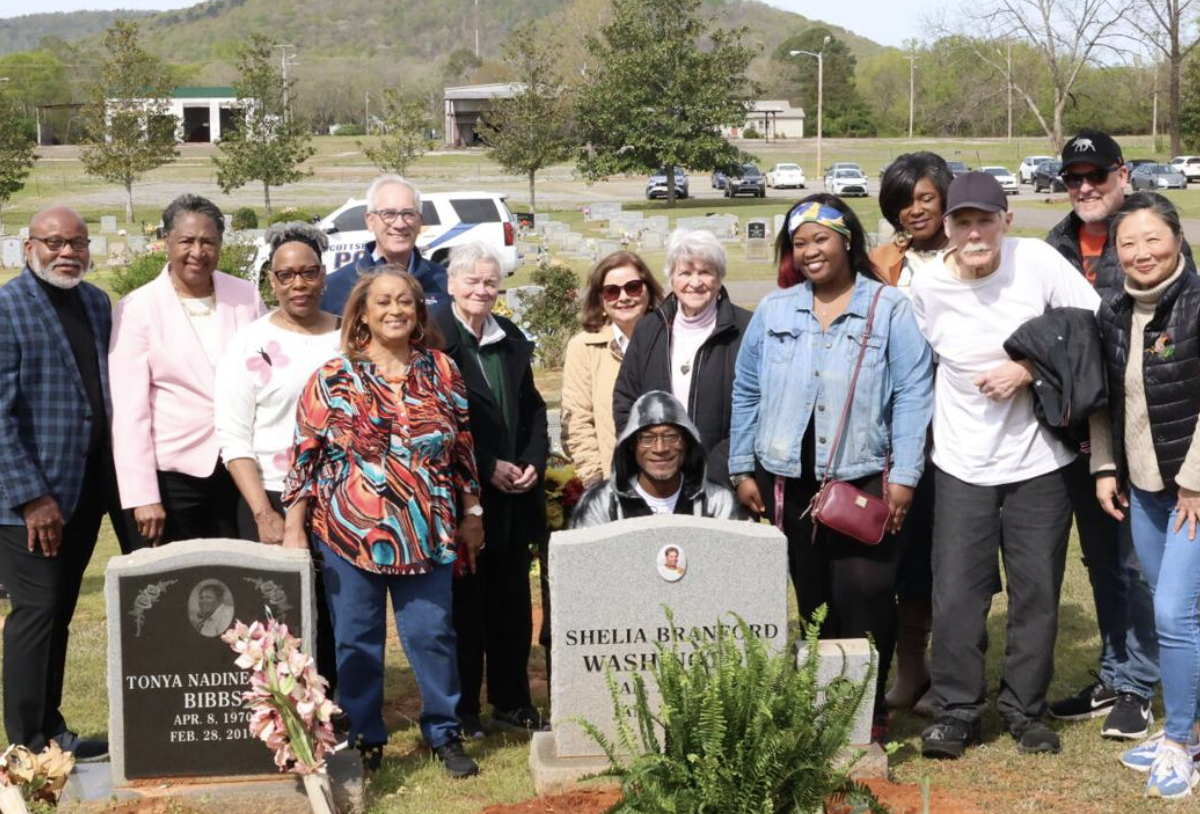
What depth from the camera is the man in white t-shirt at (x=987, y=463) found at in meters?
5.40

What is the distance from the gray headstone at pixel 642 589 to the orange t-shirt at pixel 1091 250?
1.86 m

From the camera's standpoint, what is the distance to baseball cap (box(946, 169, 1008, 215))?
17.4 ft

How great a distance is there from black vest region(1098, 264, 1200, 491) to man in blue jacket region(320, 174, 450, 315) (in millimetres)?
2673

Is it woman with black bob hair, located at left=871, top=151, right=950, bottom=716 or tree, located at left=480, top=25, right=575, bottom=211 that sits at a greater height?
tree, located at left=480, top=25, right=575, bottom=211

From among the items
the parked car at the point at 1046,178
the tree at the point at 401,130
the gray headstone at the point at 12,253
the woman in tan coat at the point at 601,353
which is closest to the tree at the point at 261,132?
the tree at the point at 401,130

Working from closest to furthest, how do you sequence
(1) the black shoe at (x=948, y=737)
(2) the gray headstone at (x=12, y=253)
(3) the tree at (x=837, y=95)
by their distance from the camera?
(1) the black shoe at (x=948, y=737), (2) the gray headstone at (x=12, y=253), (3) the tree at (x=837, y=95)

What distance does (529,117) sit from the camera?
46.2 meters

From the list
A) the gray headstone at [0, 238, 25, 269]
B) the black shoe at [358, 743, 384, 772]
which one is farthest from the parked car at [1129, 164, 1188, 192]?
the black shoe at [358, 743, 384, 772]

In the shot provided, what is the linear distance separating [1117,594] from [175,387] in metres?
3.83

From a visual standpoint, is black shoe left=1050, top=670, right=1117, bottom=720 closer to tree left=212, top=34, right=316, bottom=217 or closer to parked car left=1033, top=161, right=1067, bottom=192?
tree left=212, top=34, right=316, bottom=217

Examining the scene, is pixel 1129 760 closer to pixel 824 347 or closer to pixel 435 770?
pixel 824 347

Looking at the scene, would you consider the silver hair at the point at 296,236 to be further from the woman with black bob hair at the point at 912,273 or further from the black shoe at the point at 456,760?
the woman with black bob hair at the point at 912,273

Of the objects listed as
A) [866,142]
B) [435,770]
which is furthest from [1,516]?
[866,142]

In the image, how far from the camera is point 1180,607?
16.8 feet
